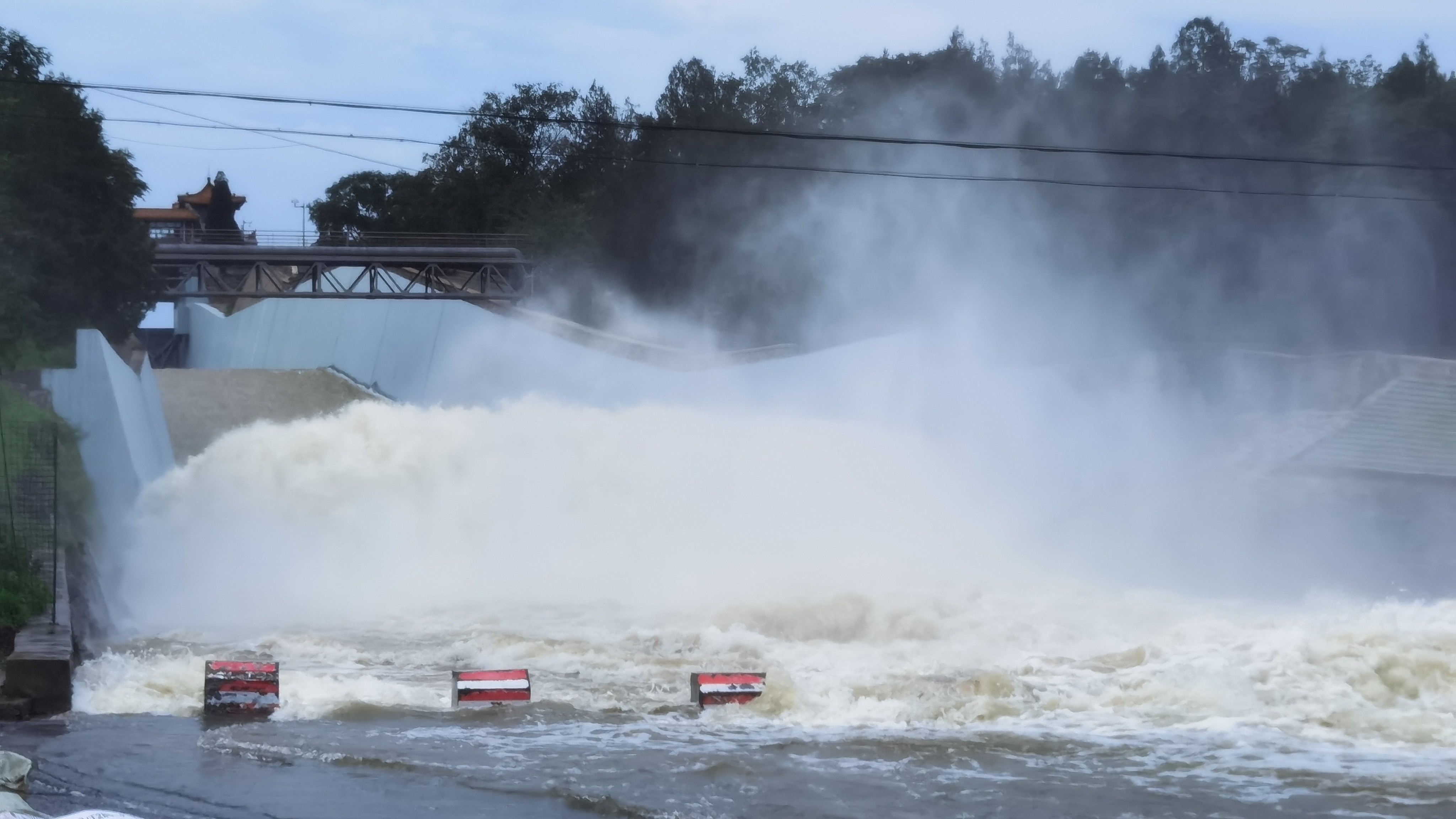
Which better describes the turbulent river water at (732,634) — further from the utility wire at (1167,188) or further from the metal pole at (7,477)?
the utility wire at (1167,188)

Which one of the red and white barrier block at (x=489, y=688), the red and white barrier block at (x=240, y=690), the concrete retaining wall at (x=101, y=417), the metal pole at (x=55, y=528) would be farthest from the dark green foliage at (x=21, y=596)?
the concrete retaining wall at (x=101, y=417)

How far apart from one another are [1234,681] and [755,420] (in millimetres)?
16285

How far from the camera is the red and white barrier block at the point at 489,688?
12.0 m

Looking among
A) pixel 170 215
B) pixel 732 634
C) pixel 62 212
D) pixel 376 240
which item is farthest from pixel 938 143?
pixel 170 215

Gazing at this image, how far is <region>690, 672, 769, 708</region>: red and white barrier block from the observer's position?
39.1 feet

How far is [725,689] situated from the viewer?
39.3ft

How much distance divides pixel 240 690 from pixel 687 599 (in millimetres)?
8207

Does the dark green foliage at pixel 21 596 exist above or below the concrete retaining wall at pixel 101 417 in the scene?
below

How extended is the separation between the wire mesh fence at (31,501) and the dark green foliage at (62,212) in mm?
6737

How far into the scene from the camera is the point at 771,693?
12.2 meters

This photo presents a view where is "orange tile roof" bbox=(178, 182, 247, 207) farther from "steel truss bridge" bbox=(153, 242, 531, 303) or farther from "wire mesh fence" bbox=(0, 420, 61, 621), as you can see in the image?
"wire mesh fence" bbox=(0, 420, 61, 621)

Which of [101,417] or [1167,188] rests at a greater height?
[1167,188]

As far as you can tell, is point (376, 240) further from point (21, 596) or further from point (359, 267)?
point (21, 596)

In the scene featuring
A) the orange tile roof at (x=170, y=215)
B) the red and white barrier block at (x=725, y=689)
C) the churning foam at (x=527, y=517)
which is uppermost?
the orange tile roof at (x=170, y=215)
